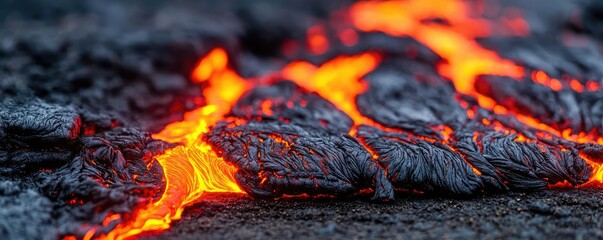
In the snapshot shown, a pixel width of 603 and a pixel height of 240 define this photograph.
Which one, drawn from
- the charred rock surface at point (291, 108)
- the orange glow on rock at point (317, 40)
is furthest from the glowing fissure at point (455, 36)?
the charred rock surface at point (291, 108)

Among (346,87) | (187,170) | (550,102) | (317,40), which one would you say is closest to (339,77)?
(346,87)

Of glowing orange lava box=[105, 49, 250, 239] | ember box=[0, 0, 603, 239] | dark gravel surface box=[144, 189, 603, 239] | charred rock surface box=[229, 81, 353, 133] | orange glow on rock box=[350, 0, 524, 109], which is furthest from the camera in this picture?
orange glow on rock box=[350, 0, 524, 109]

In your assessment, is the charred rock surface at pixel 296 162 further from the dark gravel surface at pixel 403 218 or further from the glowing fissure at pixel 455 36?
the glowing fissure at pixel 455 36

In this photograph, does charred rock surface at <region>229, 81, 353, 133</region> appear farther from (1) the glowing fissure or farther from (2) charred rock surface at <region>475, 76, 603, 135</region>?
(2) charred rock surface at <region>475, 76, 603, 135</region>

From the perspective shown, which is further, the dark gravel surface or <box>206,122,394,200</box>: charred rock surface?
<box>206,122,394,200</box>: charred rock surface

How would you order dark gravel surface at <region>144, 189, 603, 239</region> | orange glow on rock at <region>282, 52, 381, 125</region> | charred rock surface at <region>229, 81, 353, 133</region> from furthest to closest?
orange glow on rock at <region>282, 52, 381, 125</region> < charred rock surface at <region>229, 81, 353, 133</region> < dark gravel surface at <region>144, 189, 603, 239</region>

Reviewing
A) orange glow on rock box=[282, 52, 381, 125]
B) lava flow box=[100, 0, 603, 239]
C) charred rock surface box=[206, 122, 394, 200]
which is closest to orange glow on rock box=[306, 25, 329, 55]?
lava flow box=[100, 0, 603, 239]

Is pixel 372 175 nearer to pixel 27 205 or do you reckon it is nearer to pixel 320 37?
pixel 27 205
